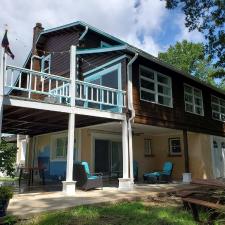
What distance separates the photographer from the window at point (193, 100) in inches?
615

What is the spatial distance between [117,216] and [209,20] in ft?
32.9

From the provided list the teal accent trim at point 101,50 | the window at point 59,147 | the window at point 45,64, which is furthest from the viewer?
the window at point 45,64

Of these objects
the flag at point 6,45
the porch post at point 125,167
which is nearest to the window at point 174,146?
the porch post at point 125,167

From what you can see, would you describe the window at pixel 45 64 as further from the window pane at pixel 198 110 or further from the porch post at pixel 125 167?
the window pane at pixel 198 110

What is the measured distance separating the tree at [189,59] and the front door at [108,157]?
27.5 m

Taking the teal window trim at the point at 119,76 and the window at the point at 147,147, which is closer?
the teal window trim at the point at 119,76

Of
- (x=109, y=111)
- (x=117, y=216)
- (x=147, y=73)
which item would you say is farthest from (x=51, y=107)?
(x=147, y=73)

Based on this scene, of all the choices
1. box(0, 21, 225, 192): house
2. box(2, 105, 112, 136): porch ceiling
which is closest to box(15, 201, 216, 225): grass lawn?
box(0, 21, 225, 192): house

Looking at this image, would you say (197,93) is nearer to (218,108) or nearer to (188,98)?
(188,98)

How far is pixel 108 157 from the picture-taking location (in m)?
14.5

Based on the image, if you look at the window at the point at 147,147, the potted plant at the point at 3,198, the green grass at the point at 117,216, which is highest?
the window at the point at 147,147

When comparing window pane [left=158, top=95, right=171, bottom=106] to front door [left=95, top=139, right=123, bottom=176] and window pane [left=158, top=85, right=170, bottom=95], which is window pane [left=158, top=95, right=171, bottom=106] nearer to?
window pane [left=158, top=85, right=170, bottom=95]

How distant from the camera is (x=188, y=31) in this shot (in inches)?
524

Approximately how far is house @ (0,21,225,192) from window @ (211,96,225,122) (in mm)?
65
